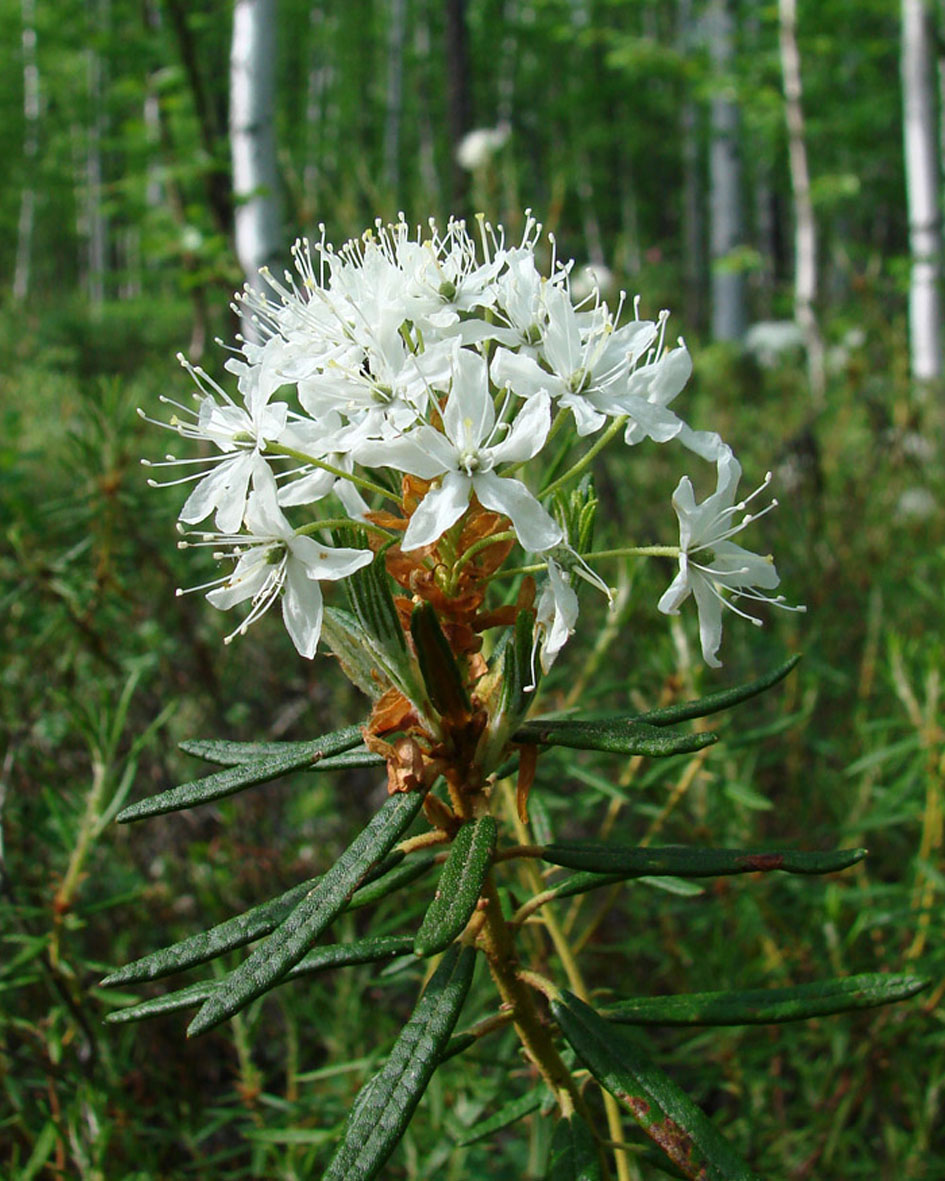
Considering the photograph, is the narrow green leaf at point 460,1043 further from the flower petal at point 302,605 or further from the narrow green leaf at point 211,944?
the flower petal at point 302,605

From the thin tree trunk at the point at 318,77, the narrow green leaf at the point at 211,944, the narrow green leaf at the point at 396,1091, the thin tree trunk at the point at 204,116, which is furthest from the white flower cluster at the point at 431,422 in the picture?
the thin tree trunk at the point at 318,77

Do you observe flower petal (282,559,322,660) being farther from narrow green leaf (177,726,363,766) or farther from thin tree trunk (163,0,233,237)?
thin tree trunk (163,0,233,237)

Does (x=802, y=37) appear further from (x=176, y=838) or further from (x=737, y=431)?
(x=176, y=838)

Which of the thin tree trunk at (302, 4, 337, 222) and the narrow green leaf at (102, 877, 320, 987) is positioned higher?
the thin tree trunk at (302, 4, 337, 222)

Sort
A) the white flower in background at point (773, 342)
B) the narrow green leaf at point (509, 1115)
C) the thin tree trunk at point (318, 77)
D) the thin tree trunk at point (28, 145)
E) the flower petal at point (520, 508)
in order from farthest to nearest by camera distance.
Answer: the thin tree trunk at point (318, 77) < the thin tree trunk at point (28, 145) < the white flower in background at point (773, 342) < the narrow green leaf at point (509, 1115) < the flower petal at point (520, 508)

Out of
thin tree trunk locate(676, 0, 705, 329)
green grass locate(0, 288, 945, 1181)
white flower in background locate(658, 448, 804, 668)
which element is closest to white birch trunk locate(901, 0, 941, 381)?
green grass locate(0, 288, 945, 1181)
